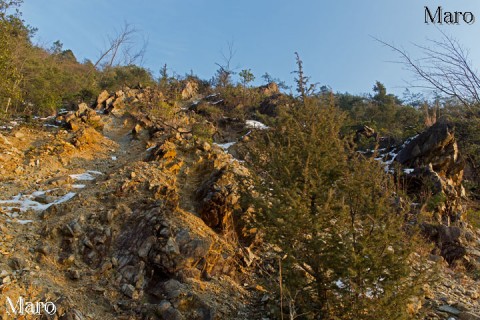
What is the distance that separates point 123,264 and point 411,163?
39.0 ft

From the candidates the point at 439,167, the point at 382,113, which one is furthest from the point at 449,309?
the point at 382,113

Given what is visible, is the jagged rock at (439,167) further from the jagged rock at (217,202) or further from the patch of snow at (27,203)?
the patch of snow at (27,203)

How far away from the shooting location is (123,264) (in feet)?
19.7

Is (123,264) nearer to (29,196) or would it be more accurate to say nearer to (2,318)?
(2,318)

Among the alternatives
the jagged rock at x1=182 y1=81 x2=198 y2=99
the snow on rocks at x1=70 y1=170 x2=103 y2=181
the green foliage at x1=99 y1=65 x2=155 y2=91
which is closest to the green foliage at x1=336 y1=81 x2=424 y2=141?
the jagged rock at x1=182 y1=81 x2=198 y2=99

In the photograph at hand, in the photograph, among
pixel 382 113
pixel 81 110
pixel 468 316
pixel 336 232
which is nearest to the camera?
pixel 336 232

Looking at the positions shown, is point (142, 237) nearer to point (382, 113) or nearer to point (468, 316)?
point (468, 316)

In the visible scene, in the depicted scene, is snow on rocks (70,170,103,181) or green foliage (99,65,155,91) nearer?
snow on rocks (70,170,103,181)

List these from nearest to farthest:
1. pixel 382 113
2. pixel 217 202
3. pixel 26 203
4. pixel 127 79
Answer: pixel 26 203 < pixel 217 202 < pixel 127 79 < pixel 382 113

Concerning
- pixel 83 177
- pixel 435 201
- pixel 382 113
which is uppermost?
pixel 382 113

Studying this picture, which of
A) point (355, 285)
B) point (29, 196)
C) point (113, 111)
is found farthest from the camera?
point (113, 111)

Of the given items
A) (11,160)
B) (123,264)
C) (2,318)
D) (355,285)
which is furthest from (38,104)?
(355,285)

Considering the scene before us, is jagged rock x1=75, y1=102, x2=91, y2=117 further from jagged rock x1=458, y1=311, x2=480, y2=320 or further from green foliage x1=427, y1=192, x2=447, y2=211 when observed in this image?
green foliage x1=427, y1=192, x2=447, y2=211

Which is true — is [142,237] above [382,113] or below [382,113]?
below
